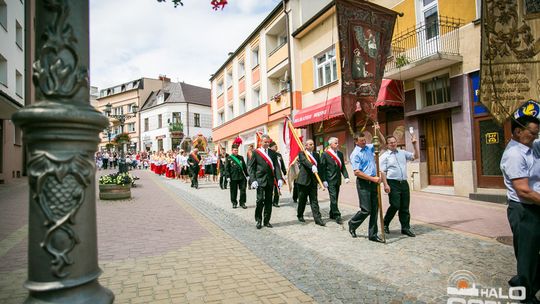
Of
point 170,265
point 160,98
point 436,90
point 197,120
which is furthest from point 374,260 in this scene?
point 160,98

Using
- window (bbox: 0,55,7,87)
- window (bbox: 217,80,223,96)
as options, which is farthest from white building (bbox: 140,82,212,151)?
window (bbox: 0,55,7,87)

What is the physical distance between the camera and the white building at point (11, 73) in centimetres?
1631

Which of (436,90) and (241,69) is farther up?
(241,69)

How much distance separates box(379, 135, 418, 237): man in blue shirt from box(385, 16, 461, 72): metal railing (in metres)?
5.70

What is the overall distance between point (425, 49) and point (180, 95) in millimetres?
43904

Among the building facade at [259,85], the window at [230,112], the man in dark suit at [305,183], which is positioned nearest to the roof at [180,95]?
the building facade at [259,85]

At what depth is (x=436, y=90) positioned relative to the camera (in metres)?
12.0

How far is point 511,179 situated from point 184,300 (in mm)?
3441

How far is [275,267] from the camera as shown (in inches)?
177

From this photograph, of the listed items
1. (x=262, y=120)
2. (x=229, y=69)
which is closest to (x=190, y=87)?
(x=229, y=69)

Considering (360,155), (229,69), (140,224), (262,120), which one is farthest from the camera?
(229,69)

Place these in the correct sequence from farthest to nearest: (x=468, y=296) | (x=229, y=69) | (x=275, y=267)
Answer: (x=229, y=69)
(x=275, y=267)
(x=468, y=296)

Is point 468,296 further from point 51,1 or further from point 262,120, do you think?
point 262,120

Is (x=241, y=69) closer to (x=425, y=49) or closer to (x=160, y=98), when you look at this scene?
(x=425, y=49)
